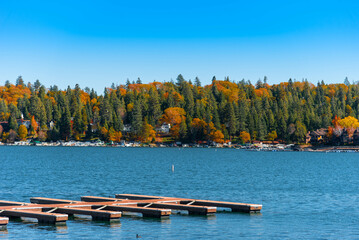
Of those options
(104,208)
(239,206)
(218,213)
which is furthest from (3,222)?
(239,206)

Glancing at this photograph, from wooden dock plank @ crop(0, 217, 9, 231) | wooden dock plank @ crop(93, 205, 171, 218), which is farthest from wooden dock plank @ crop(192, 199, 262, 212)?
wooden dock plank @ crop(0, 217, 9, 231)

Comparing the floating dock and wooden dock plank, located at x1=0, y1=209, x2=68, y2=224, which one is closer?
wooden dock plank, located at x1=0, y1=209, x2=68, y2=224

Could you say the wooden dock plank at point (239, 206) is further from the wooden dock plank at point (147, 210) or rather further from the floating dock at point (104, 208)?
the wooden dock plank at point (147, 210)

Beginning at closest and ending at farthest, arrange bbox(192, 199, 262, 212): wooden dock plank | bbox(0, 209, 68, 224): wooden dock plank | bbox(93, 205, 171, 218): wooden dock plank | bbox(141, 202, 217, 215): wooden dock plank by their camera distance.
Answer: bbox(0, 209, 68, 224): wooden dock plank < bbox(93, 205, 171, 218): wooden dock plank < bbox(141, 202, 217, 215): wooden dock plank < bbox(192, 199, 262, 212): wooden dock plank

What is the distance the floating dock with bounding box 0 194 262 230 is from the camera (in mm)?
35594

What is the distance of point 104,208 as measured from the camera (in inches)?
1582

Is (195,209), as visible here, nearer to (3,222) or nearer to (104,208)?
(104,208)

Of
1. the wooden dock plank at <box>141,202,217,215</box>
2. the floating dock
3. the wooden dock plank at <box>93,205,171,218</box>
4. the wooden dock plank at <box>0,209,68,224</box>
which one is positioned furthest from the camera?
the wooden dock plank at <box>141,202,217,215</box>

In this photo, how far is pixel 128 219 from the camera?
3853 cm

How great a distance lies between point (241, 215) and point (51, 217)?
14.7m

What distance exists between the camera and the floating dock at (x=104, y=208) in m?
35.6

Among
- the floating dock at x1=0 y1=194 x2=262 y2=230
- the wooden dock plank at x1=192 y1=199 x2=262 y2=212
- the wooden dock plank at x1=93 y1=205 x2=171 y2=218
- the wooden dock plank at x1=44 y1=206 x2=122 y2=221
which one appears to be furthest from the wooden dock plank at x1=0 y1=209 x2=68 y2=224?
the wooden dock plank at x1=192 y1=199 x2=262 y2=212

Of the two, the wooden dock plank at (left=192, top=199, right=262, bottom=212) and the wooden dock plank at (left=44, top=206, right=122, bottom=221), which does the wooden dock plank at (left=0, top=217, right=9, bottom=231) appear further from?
the wooden dock plank at (left=192, top=199, right=262, bottom=212)

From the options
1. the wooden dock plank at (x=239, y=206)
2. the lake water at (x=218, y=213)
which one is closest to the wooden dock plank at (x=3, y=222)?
the lake water at (x=218, y=213)
